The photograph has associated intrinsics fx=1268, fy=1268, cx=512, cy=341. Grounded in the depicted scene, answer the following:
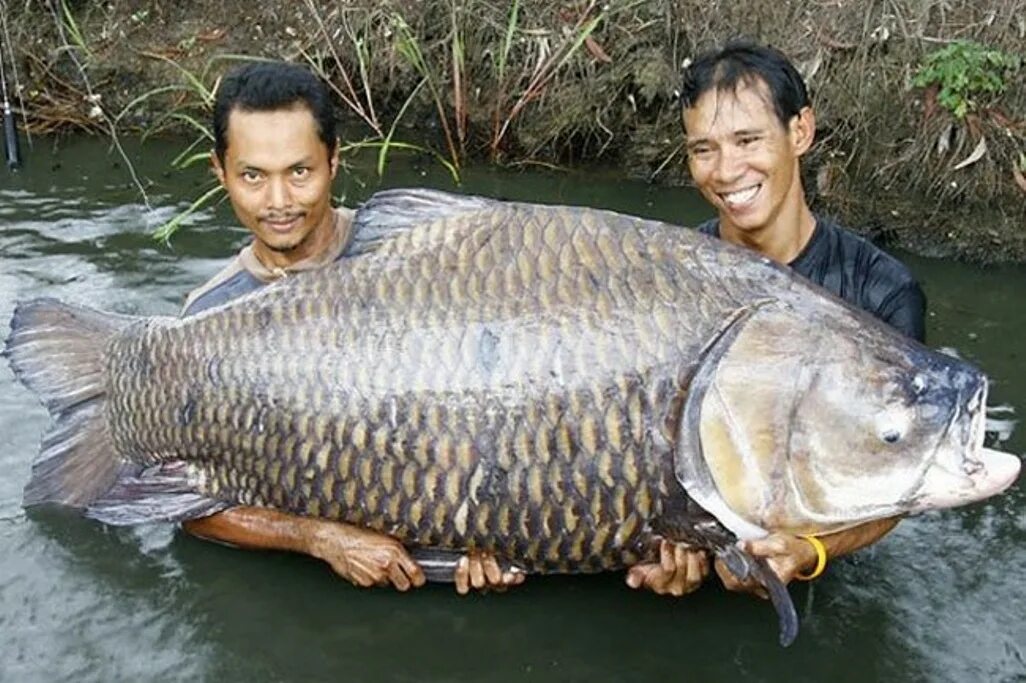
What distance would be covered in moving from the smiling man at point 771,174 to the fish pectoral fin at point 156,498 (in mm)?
1403

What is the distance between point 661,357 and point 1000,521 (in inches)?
62.5

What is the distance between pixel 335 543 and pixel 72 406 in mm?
947

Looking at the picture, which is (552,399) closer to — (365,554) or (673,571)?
(673,571)

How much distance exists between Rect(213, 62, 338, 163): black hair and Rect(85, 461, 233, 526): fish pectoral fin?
95cm

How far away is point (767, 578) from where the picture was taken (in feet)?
9.70

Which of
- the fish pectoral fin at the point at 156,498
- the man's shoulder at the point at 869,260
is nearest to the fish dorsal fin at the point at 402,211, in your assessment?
the fish pectoral fin at the point at 156,498

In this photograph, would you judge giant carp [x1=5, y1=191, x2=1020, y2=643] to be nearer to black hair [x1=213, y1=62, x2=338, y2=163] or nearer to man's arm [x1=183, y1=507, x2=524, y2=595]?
man's arm [x1=183, y1=507, x2=524, y2=595]

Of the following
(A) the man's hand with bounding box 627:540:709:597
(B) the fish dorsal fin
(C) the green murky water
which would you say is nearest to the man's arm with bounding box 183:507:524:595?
(C) the green murky water

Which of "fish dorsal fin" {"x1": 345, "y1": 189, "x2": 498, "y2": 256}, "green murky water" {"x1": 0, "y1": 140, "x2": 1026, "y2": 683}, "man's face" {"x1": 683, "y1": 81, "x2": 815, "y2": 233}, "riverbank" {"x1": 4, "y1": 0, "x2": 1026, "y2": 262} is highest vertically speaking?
"man's face" {"x1": 683, "y1": 81, "x2": 815, "y2": 233}

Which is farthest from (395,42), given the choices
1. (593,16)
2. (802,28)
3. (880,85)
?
(880,85)

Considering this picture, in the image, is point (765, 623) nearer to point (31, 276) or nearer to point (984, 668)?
point (984, 668)

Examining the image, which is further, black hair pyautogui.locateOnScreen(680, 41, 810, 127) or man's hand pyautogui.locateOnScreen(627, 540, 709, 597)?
black hair pyautogui.locateOnScreen(680, 41, 810, 127)

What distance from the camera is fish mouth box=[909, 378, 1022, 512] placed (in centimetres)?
281

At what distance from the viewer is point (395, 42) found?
7551mm
